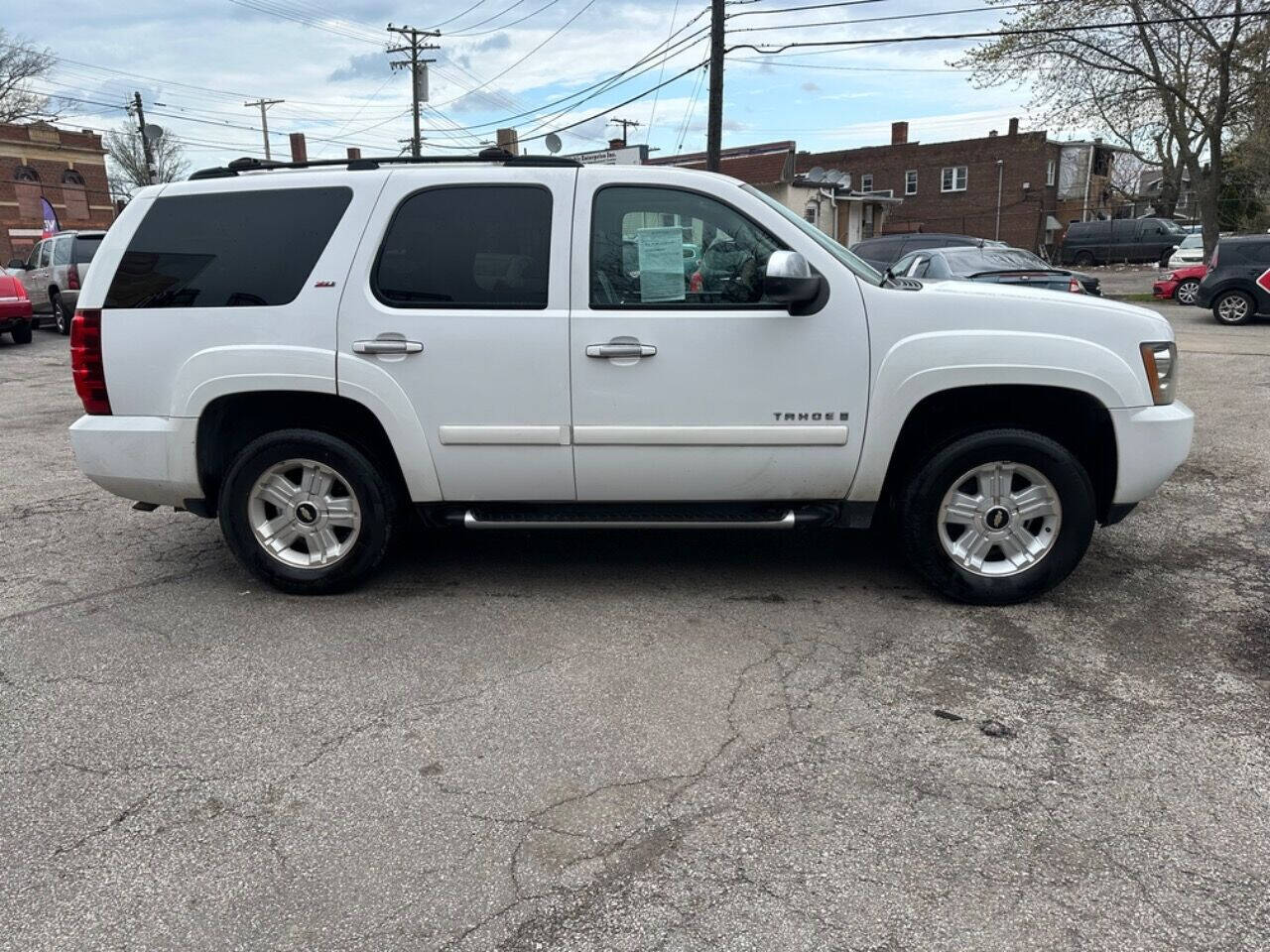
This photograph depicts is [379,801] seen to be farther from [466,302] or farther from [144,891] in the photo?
[466,302]

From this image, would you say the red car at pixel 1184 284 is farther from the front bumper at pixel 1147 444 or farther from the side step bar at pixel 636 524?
the side step bar at pixel 636 524

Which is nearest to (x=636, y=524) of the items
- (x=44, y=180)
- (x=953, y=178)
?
(x=44, y=180)

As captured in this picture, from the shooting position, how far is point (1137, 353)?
4324mm

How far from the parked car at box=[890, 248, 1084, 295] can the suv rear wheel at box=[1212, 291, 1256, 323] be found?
6.09 m

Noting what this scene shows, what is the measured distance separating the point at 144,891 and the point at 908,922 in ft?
6.61

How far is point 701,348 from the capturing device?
4305mm

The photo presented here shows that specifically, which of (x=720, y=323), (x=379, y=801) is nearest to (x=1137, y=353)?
(x=720, y=323)

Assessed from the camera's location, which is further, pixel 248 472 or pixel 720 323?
pixel 248 472

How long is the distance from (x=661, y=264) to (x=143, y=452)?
2.56m

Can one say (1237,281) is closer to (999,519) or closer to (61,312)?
(999,519)

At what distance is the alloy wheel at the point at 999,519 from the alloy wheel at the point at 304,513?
2.78 metres

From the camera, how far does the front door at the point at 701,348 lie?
169 inches

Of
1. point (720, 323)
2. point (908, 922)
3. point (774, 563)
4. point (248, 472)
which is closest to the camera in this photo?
point (908, 922)

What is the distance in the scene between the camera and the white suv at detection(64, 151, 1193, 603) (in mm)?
4309
